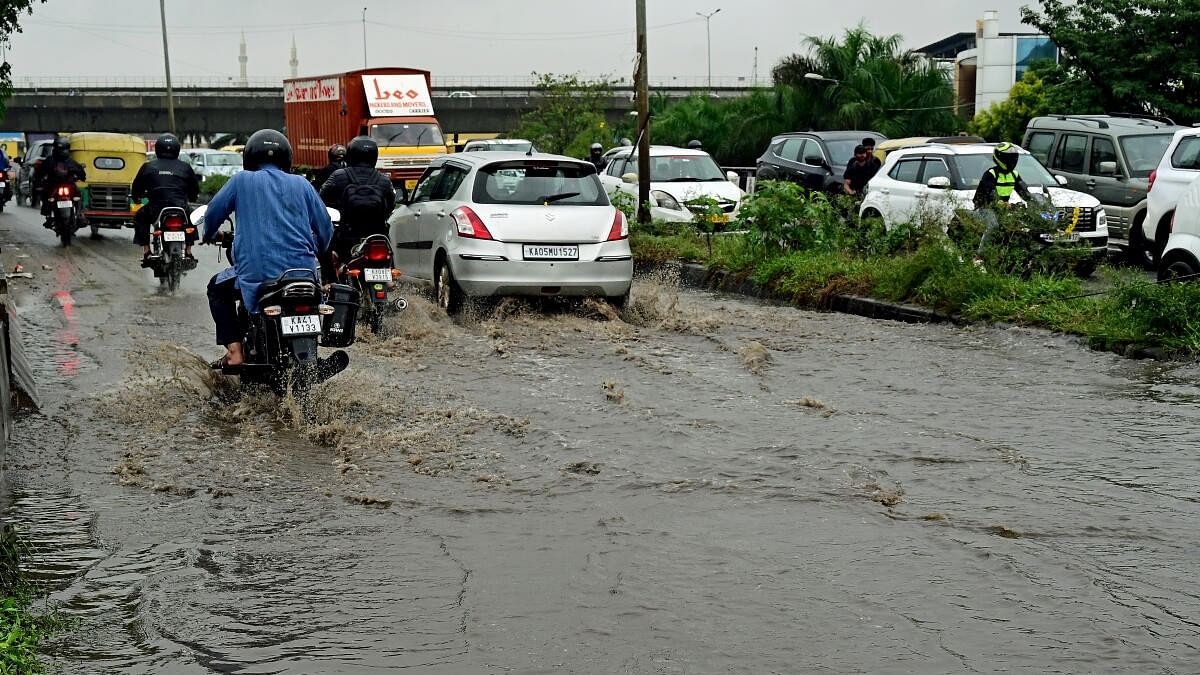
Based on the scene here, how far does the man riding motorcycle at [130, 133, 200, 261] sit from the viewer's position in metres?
16.7

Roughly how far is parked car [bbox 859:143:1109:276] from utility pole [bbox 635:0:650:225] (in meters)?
3.31

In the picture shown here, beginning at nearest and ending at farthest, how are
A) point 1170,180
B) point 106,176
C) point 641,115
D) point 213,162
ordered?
point 1170,180, point 641,115, point 106,176, point 213,162

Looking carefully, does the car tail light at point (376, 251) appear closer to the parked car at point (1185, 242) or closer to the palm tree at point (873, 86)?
the parked car at point (1185, 242)

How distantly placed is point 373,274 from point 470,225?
1.61 m

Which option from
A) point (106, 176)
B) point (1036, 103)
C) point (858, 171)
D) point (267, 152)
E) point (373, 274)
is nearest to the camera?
point (267, 152)

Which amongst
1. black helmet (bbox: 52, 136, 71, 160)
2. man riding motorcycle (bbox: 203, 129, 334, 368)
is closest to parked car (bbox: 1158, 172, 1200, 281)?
man riding motorcycle (bbox: 203, 129, 334, 368)

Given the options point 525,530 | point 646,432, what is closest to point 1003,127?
point 646,432

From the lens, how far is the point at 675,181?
2352 cm

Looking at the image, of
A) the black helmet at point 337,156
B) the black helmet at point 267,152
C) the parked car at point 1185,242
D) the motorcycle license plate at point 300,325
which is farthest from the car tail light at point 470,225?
the parked car at point 1185,242

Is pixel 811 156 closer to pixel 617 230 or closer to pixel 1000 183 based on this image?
pixel 1000 183

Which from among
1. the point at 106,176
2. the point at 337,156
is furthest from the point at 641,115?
the point at 106,176

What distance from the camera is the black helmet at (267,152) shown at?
853 cm

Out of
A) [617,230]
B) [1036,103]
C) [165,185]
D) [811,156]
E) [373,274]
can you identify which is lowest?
[373,274]

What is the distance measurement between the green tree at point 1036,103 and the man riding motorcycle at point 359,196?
21.7 meters
